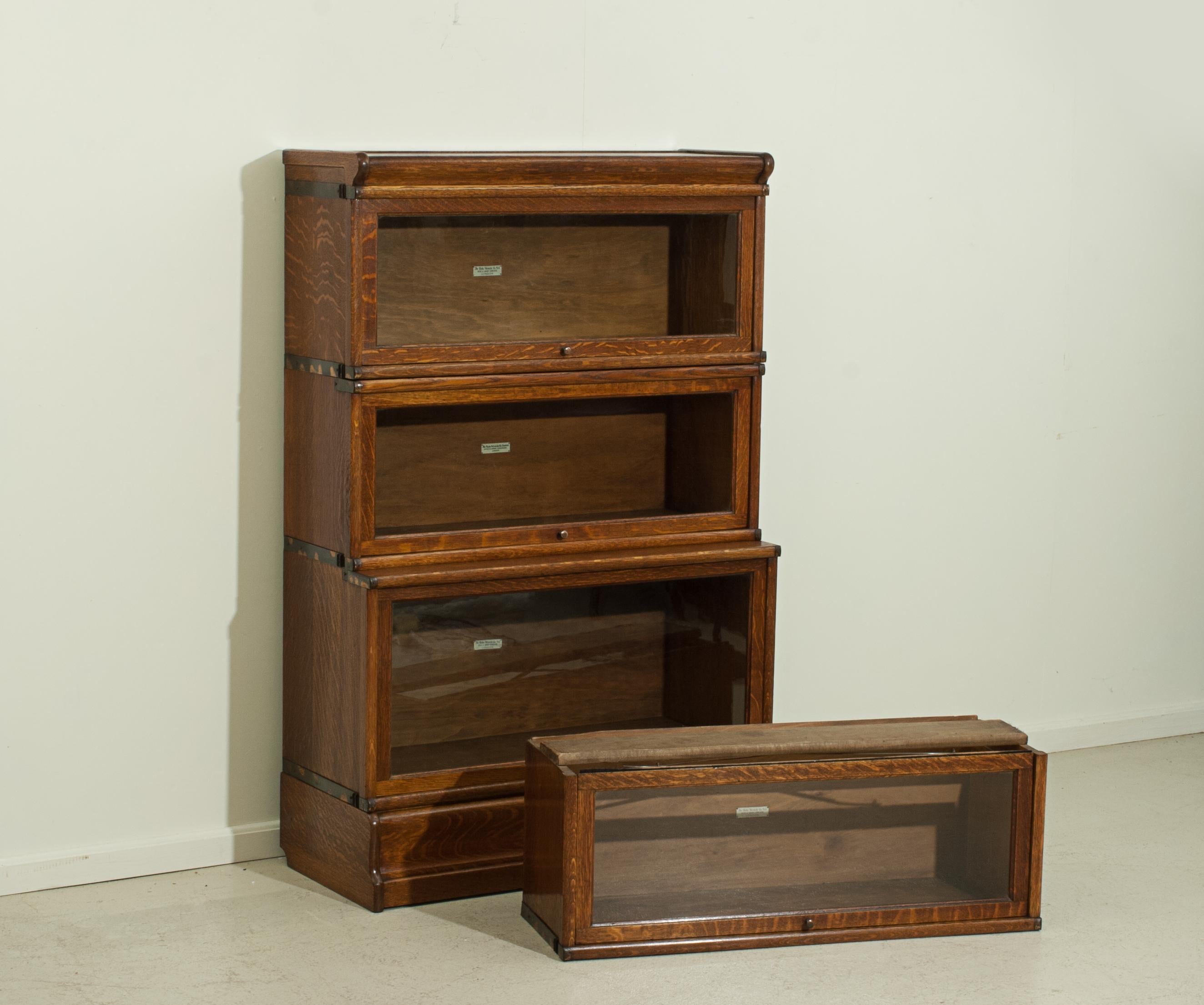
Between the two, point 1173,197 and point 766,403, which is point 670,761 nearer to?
point 766,403

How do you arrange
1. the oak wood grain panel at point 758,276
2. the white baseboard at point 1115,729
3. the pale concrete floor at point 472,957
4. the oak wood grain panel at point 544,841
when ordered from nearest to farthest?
the pale concrete floor at point 472,957 → the oak wood grain panel at point 544,841 → the oak wood grain panel at point 758,276 → the white baseboard at point 1115,729

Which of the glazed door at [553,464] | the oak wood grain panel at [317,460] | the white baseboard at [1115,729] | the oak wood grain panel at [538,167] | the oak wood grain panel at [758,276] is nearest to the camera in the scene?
the oak wood grain panel at [538,167]

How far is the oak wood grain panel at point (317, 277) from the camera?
3371 millimetres

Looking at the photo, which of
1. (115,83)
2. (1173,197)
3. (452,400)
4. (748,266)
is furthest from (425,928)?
(1173,197)

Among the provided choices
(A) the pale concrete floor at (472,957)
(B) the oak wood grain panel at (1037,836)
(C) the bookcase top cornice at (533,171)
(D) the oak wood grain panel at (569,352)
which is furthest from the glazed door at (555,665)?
(C) the bookcase top cornice at (533,171)

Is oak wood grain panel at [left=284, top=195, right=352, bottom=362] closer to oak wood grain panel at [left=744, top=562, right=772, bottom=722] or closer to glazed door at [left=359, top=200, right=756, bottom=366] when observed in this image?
glazed door at [left=359, top=200, right=756, bottom=366]

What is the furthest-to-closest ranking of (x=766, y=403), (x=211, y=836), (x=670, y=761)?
(x=766, y=403)
(x=211, y=836)
(x=670, y=761)

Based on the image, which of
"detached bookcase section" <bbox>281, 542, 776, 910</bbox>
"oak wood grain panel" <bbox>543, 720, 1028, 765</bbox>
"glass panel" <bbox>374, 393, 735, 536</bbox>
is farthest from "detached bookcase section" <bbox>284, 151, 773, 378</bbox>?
"oak wood grain panel" <bbox>543, 720, 1028, 765</bbox>

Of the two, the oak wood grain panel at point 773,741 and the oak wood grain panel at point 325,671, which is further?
the oak wood grain panel at point 325,671

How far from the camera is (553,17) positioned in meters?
3.85

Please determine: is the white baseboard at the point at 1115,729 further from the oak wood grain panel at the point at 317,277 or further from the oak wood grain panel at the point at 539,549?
the oak wood grain panel at the point at 317,277

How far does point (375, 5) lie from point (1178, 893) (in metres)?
2.61

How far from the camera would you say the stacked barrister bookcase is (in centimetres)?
344

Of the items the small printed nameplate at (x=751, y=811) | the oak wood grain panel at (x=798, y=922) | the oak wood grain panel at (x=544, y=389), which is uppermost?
the oak wood grain panel at (x=544, y=389)
